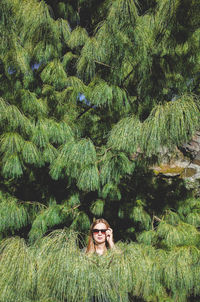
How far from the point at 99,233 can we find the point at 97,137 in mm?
549

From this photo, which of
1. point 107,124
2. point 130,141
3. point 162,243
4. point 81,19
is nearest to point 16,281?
point 130,141

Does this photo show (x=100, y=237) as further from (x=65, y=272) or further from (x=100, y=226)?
(x=65, y=272)

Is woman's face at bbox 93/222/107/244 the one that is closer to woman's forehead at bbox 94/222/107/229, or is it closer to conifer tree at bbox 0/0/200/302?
woman's forehead at bbox 94/222/107/229

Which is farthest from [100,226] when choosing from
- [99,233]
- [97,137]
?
[97,137]

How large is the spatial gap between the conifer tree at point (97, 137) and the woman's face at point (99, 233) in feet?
0.49

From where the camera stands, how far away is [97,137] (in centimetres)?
132

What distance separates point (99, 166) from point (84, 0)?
1041 millimetres

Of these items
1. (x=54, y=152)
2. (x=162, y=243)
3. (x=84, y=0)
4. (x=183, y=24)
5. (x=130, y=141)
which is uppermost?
(x=84, y=0)

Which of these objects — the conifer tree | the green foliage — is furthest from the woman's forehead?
the green foliage

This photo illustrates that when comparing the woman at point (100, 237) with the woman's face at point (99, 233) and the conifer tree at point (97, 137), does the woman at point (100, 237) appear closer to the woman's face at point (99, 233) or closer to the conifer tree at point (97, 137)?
the woman's face at point (99, 233)

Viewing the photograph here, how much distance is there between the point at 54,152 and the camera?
3.60 ft

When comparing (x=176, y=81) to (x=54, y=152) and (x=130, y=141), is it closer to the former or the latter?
(x=130, y=141)

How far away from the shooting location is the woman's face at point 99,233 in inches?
38.9

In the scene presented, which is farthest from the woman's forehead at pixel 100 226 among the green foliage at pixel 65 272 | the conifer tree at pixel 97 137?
the green foliage at pixel 65 272
